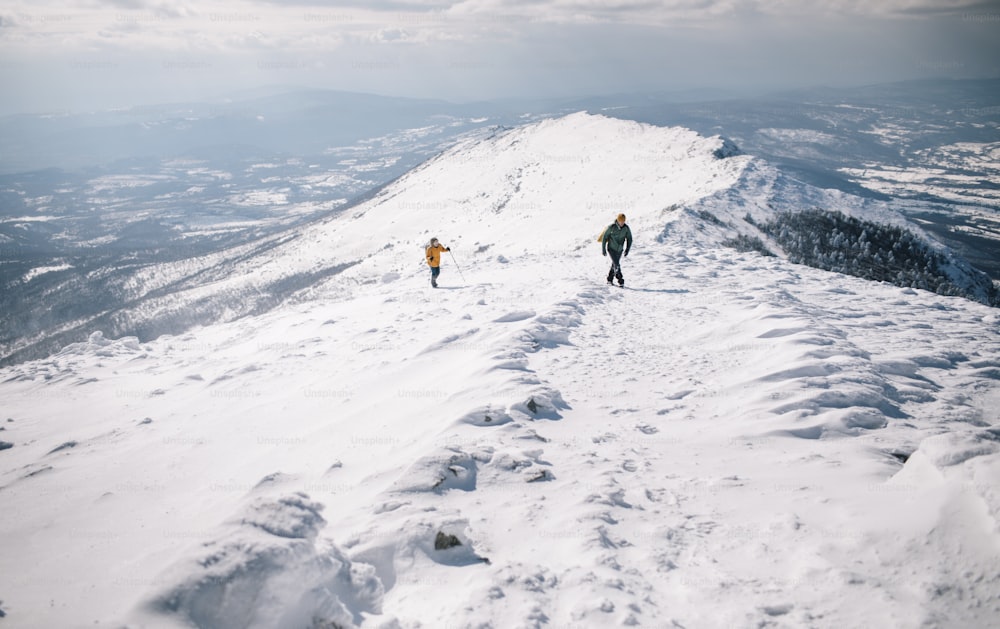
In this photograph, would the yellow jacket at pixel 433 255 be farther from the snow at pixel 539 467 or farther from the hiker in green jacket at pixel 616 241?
the hiker in green jacket at pixel 616 241

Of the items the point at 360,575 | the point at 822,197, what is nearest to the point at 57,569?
the point at 360,575

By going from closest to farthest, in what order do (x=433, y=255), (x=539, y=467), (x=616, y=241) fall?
(x=539, y=467)
(x=616, y=241)
(x=433, y=255)

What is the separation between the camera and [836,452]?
7000 millimetres

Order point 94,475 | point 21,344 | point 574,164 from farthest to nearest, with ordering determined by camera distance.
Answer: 1. point 21,344
2. point 574,164
3. point 94,475

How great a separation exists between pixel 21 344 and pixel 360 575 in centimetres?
13179

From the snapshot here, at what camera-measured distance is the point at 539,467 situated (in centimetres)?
721

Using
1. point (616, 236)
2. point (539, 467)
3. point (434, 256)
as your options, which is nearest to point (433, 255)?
point (434, 256)

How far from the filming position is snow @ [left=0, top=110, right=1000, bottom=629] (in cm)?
478

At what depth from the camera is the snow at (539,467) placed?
4.78 metres

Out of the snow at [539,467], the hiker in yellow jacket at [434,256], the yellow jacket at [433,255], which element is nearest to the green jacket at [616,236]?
the snow at [539,467]

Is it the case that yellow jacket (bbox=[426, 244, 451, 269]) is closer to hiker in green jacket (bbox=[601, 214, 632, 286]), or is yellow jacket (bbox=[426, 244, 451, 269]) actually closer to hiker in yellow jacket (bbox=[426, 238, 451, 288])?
hiker in yellow jacket (bbox=[426, 238, 451, 288])

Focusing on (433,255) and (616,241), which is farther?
(433,255)

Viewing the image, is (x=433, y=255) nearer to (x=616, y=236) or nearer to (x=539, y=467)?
(x=616, y=236)

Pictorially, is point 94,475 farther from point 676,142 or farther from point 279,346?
point 676,142
